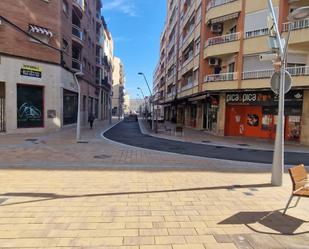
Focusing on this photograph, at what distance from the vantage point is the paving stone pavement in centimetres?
403

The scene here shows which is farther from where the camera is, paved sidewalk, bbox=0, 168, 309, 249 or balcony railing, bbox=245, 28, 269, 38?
balcony railing, bbox=245, 28, 269, 38

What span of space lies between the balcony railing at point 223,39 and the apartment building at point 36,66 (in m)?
11.4

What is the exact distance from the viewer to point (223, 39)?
22297 mm

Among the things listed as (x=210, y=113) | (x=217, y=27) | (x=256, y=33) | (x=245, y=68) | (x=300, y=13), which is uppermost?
(x=217, y=27)

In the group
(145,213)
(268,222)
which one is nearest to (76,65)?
(145,213)

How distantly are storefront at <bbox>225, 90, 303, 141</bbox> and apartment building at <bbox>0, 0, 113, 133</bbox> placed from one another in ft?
41.8

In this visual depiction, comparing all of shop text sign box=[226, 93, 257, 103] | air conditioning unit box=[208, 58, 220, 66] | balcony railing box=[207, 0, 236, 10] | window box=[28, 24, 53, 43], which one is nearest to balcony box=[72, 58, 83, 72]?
window box=[28, 24, 53, 43]

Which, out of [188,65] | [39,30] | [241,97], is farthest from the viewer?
[188,65]

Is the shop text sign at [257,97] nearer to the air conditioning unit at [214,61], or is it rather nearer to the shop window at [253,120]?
the shop window at [253,120]

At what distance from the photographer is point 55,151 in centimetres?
1205

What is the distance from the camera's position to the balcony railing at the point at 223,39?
21236 mm

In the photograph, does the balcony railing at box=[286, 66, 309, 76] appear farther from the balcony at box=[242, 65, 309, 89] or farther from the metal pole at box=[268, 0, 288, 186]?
the metal pole at box=[268, 0, 288, 186]

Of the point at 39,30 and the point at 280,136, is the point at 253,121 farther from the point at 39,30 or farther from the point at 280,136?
the point at 39,30

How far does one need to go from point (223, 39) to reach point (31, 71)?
14943 millimetres
